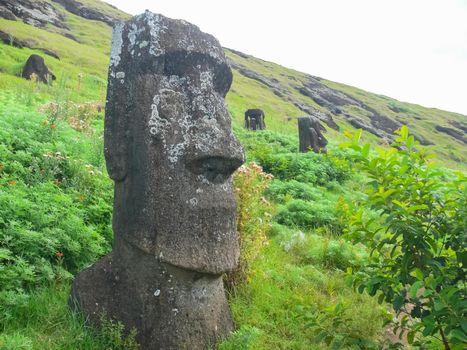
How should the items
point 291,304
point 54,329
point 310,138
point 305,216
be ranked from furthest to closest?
point 310,138 → point 305,216 → point 291,304 → point 54,329

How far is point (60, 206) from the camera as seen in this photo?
5277 millimetres

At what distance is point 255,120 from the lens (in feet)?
74.1

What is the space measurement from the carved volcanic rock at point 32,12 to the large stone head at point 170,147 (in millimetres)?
42600

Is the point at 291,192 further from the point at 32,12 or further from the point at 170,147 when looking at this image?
the point at 32,12

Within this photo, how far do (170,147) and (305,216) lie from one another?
5038 mm

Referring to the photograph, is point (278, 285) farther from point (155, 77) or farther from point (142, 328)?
point (155, 77)

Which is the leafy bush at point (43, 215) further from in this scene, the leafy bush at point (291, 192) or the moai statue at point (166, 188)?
the leafy bush at point (291, 192)

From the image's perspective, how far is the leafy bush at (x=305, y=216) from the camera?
8297 mm

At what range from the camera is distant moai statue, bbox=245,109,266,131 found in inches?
879

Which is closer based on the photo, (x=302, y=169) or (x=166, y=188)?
(x=166, y=188)

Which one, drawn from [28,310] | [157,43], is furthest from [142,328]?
[157,43]

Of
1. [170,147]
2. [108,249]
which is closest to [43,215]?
[108,249]

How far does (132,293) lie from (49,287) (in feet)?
3.36

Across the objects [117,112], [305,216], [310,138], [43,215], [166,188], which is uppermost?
[117,112]
